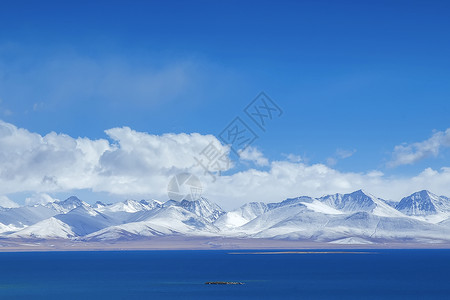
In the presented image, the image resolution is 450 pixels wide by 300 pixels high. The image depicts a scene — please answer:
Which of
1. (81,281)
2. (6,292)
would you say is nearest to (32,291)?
(6,292)

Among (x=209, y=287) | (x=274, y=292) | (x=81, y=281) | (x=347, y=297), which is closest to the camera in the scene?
(x=347, y=297)

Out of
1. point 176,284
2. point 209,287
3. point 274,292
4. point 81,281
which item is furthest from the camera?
point 81,281

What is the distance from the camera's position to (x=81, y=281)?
18125cm

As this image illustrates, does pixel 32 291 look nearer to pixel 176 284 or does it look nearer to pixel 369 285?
pixel 176 284

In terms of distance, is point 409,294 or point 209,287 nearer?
point 409,294

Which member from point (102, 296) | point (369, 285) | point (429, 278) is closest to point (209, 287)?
point (102, 296)

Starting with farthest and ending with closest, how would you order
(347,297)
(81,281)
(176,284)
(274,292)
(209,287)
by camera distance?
(81,281) → (176,284) → (209,287) → (274,292) → (347,297)

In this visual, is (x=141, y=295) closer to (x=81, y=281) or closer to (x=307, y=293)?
(x=307, y=293)

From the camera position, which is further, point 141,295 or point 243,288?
point 243,288

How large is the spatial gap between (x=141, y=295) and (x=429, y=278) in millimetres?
94229

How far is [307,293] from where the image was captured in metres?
138

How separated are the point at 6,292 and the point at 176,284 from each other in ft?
140

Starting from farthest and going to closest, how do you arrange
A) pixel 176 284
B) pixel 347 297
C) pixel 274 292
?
pixel 176 284, pixel 274 292, pixel 347 297

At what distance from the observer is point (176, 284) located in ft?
539
